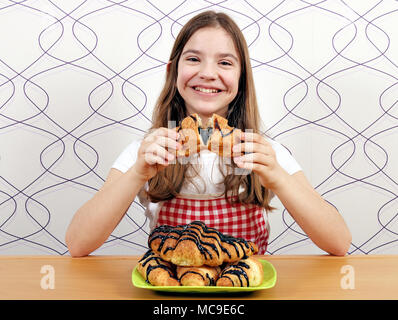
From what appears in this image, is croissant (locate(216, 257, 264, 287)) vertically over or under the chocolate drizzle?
under

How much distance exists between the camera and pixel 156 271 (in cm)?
80

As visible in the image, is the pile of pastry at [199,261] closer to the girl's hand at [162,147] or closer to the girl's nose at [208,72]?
the girl's hand at [162,147]

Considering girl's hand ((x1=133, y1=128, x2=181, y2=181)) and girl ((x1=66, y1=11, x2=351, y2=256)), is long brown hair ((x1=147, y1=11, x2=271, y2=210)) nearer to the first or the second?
girl ((x1=66, y1=11, x2=351, y2=256))

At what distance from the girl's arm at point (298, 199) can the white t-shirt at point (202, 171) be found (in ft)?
0.84

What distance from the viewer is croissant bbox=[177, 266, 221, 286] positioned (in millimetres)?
767

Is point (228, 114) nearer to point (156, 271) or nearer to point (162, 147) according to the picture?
point (162, 147)

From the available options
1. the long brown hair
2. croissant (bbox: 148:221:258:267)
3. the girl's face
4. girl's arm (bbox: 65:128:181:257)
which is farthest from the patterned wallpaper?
croissant (bbox: 148:221:258:267)

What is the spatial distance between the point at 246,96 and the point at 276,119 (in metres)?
0.37

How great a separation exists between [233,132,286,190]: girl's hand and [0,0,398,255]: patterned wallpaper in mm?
775

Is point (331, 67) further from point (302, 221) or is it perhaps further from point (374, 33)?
point (302, 221)

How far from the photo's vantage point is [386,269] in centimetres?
99

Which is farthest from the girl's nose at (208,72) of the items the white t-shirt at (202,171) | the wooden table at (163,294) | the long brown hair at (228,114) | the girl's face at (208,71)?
the wooden table at (163,294)

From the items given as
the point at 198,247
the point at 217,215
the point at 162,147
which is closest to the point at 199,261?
the point at 198,247

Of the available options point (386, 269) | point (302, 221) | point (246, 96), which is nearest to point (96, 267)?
point (302, 221)
